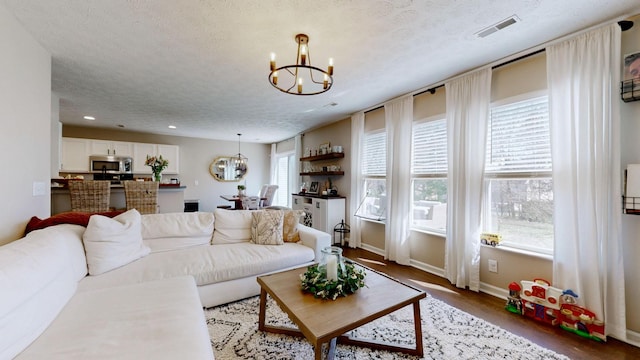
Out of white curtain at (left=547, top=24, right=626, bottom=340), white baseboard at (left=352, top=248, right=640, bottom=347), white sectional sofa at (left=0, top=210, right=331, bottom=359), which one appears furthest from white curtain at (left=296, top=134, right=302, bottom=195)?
white curtain at (left=547, top=24, right=626, bottom=340)

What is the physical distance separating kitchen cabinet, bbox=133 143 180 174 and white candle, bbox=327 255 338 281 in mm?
6457

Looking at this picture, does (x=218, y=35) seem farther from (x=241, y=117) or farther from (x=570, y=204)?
(x=570, y=204)

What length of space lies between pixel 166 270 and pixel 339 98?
308 centimetres

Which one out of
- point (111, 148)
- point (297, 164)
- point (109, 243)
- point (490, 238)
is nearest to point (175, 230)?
point (109, 243)

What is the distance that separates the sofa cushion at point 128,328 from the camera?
1.09 meters

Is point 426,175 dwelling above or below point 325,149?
below

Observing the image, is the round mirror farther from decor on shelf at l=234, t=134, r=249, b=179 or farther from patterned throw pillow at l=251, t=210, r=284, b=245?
patterned throw pillow at l=251, t=210, r=284, b=245

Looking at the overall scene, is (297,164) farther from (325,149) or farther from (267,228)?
(267,228)

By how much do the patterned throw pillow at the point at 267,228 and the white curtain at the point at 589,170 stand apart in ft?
8.88

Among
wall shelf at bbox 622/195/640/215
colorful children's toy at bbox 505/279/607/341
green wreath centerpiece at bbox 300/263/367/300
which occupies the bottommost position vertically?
colorful children's toy at bbox 505/279/607/341

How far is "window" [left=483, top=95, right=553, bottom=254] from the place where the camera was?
7.86 ft

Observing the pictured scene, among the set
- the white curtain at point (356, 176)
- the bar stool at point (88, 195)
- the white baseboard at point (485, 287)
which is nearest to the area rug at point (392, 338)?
the white baseboard at point (485, 287)

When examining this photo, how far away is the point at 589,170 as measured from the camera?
79.6 inches

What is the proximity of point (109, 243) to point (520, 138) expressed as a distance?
13.0ft
